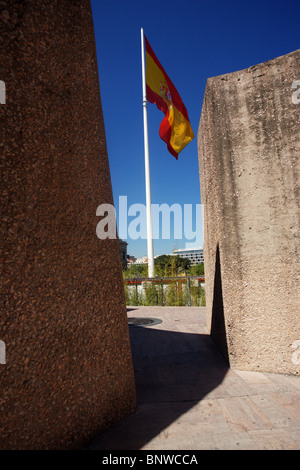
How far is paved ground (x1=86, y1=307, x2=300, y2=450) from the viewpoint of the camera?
2.13m

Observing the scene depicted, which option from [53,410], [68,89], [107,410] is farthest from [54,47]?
[107,410]

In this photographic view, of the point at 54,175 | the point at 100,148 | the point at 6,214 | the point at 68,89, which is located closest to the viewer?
the point at 6,214

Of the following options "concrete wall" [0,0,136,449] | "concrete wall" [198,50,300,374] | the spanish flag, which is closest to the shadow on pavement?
"concrete wall" [0,0,136,449]

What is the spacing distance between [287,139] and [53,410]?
3836mm

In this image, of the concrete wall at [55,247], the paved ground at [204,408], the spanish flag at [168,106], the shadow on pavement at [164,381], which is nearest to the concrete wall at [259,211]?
the paved ground at [204,408]

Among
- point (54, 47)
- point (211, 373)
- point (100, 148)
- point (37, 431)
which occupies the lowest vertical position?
point (211, 373)

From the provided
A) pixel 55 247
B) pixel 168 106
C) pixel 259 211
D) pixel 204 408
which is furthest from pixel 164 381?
pixel 168 106

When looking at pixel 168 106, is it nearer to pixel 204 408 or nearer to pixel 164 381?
pixel 164 381

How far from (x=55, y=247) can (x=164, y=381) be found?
2.32 m

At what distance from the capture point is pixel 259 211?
12.0 feet

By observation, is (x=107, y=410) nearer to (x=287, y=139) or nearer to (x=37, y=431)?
(x=37, y=431)

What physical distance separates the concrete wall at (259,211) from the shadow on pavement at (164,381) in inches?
22.2

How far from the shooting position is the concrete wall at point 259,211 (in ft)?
11.3
